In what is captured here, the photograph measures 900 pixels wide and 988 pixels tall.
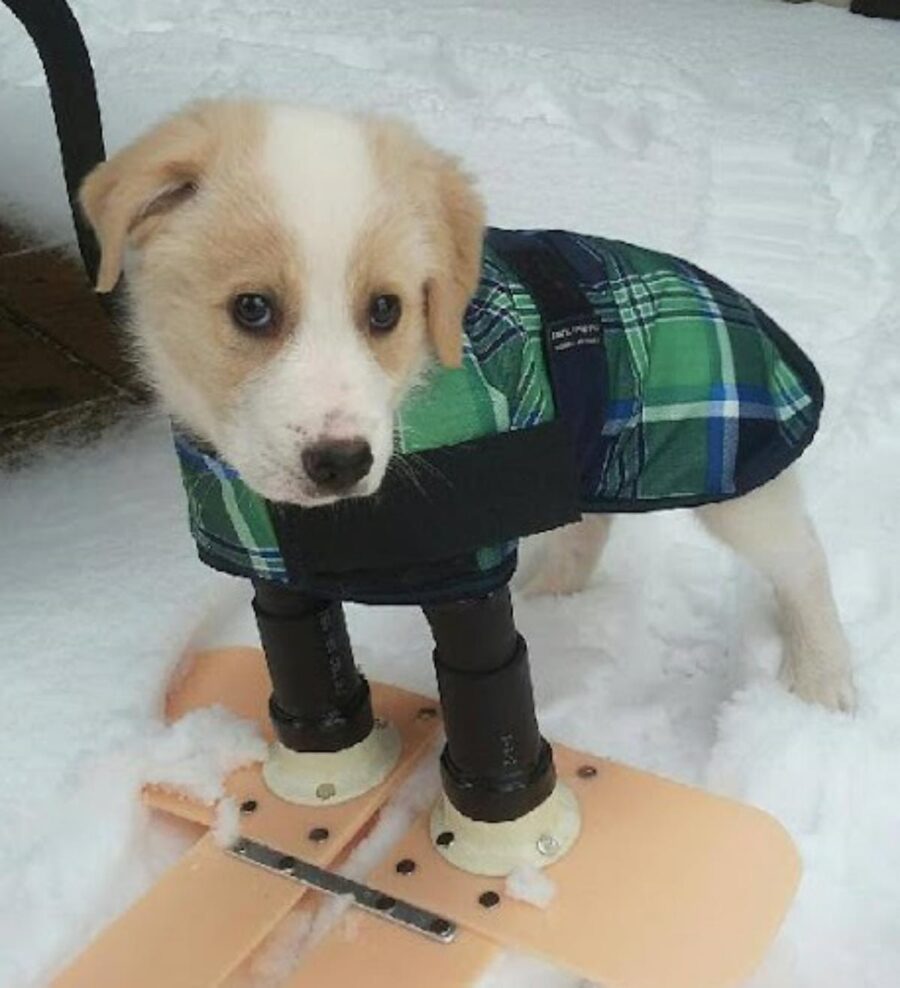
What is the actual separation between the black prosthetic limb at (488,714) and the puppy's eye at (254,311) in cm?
35

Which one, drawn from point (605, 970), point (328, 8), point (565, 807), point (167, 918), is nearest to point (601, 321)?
point (565, 807)

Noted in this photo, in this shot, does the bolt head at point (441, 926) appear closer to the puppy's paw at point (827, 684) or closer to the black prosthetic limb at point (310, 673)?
the black prosthetic limb at point (310, 673)

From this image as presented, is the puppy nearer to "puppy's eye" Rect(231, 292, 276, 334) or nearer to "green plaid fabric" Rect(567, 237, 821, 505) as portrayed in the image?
"puppy's eye" Rect(231, 292, 276, 334)

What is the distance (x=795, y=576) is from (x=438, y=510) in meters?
0.64

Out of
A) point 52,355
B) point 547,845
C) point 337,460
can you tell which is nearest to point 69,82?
point 52,355

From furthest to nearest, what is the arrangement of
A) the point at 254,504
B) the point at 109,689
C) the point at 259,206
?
the point at 109,689 < the point at 254,504 < the point at 259,206

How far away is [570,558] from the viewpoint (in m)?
2.09

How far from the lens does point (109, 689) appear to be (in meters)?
1.92

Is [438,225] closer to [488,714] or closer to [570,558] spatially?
[488,714]

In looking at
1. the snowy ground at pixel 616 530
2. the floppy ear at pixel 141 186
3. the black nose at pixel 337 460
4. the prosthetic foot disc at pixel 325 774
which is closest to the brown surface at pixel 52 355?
the snowy ground at pixel 616 530

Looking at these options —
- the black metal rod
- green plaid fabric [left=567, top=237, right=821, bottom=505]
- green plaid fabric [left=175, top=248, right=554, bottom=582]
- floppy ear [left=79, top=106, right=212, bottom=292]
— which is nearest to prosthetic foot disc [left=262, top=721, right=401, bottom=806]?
green plaid fabric [left=175, top=248, right=554, bottom=582]

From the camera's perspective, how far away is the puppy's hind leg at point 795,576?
1777 mm

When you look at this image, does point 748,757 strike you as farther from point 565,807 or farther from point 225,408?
point 225,408

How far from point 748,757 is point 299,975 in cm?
61
